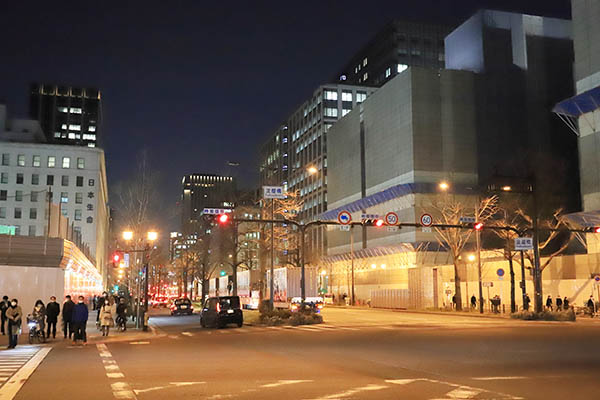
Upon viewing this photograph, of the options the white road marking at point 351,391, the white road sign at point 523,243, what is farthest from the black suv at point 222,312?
the white road marking at point 351,391

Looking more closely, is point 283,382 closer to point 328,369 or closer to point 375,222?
point 328,369

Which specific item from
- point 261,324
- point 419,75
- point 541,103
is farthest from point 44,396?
point 541,103

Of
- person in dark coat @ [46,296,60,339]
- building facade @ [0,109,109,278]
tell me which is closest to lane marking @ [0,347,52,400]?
person in dark coat @ [46,296,60,339]

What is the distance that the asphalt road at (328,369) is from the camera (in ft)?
38.0

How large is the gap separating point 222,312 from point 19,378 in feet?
73.4

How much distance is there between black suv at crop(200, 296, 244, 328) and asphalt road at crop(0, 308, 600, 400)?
37.0 feet

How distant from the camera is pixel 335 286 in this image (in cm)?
10362

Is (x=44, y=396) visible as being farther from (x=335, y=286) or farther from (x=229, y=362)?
(x=335, y=286)

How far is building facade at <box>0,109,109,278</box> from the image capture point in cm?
10700

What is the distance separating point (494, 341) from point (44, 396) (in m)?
16.8

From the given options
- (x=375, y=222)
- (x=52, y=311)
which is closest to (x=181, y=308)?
(x=375, y=222)

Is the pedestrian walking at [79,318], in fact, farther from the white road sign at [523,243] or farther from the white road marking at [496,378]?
the white road sign at [523,243]

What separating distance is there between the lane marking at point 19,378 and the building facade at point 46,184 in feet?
294

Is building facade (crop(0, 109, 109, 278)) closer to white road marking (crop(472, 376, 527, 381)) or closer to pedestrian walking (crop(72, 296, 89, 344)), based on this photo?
pedestrian walking (crop(72, 296, 89, 344))
